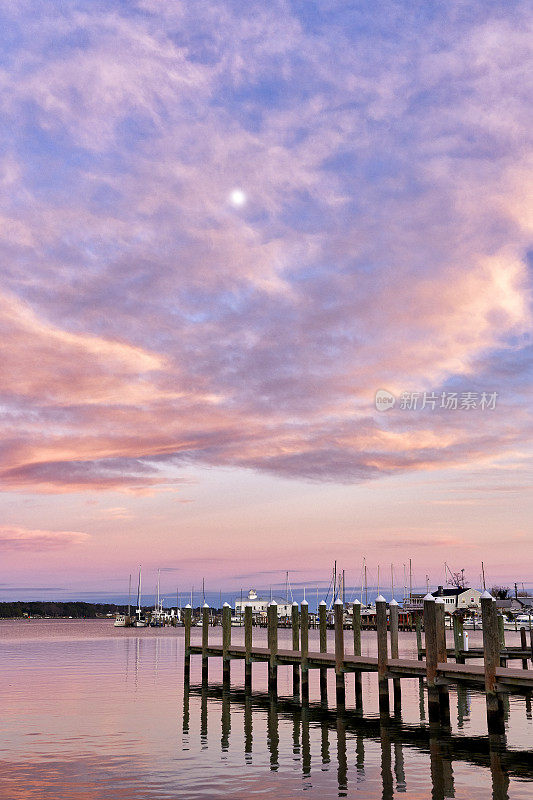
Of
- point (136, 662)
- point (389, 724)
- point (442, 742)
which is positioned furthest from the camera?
point (136, 662)

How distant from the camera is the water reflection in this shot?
2244 centimetres

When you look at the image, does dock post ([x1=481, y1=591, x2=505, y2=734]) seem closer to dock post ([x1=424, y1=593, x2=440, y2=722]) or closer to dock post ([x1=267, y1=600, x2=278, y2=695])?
dock post ([x1=424, y1=593, x2=440, y2=722])

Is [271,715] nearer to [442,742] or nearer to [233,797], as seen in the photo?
[442,742]

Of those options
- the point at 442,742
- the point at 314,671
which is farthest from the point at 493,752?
the point at 314,671

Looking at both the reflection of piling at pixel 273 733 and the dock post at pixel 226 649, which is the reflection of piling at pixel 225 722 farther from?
the reflection of piling at pixel 273 733

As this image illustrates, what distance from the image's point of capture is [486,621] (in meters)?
24.9

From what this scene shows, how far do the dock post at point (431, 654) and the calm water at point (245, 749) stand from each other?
30.9 inches

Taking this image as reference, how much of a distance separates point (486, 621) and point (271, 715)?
13.4 meters

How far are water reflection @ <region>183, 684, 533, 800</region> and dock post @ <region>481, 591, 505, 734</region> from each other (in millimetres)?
552

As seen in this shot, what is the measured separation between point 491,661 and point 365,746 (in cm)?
539

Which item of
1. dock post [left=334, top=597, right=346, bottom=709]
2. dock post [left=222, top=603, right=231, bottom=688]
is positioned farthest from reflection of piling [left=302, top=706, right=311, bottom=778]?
dock post [left=222, top=603, right=231, bottom=688]

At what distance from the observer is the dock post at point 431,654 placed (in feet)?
90.5

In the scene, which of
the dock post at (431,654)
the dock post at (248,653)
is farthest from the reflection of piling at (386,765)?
the dock post at (248,653)

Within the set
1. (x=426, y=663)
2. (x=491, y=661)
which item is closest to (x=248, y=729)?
(x=426, y=663)
